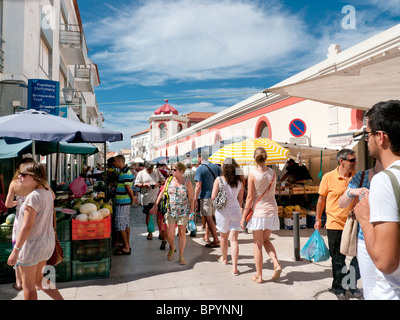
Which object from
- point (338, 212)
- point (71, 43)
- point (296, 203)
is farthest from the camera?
point (71, 43)

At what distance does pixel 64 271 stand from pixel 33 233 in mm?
1885

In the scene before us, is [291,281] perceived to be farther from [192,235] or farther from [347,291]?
[192,235]

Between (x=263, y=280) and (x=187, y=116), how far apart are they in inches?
2024

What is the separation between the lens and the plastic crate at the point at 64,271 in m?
4.55

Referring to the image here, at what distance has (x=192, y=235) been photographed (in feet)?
25.2

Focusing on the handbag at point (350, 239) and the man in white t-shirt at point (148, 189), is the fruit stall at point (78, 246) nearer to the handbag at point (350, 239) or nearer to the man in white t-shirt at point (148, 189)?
the man in white t-shirt at point (148, 189)

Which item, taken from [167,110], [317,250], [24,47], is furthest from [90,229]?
[167,110]

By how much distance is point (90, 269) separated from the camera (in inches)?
184

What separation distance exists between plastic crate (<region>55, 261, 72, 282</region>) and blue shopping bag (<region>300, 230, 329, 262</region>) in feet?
11.7

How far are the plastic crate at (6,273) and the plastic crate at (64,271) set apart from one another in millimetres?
649

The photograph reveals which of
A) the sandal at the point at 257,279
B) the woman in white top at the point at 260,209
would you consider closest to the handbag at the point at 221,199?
the woman in white top at the point at 260,209

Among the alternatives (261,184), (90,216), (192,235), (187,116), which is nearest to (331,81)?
(261,184)

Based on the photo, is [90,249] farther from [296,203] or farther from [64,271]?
[296,203]

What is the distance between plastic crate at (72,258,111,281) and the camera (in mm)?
4609
